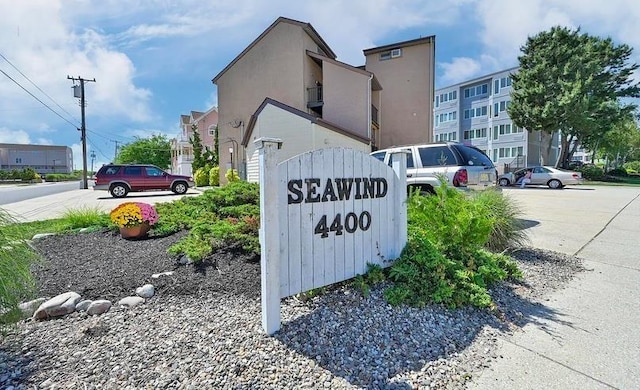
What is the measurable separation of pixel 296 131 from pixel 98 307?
12800mm

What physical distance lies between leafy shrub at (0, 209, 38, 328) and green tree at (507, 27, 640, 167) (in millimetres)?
31812

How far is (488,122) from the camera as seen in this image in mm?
40000

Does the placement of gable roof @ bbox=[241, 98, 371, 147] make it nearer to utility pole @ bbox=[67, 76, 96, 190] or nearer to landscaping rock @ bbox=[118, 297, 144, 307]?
landscaping rock @ bbox=[118, 297, 144, 307]

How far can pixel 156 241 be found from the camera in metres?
5.04

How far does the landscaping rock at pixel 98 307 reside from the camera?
2.84 m

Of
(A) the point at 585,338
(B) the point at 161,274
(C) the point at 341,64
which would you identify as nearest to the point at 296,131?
(C) the point at 341,64

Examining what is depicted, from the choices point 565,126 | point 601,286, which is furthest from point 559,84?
point 601,286

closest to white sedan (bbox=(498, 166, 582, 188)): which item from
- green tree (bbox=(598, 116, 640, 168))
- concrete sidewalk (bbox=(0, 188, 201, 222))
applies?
green tree (bbox=(598, 116, 640, 168))

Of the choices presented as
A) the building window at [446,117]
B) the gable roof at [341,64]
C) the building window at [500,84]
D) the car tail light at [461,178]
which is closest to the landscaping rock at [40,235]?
the car tail light at [461,178]

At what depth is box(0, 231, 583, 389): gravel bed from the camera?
6.61ft

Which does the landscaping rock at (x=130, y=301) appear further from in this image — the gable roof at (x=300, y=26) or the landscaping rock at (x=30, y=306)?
the gable roof at (x=300, y=26)

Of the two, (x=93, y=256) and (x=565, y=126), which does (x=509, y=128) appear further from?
(x=93, y=256)

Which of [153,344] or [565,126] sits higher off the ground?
[565,126]

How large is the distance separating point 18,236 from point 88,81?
30117 mm
